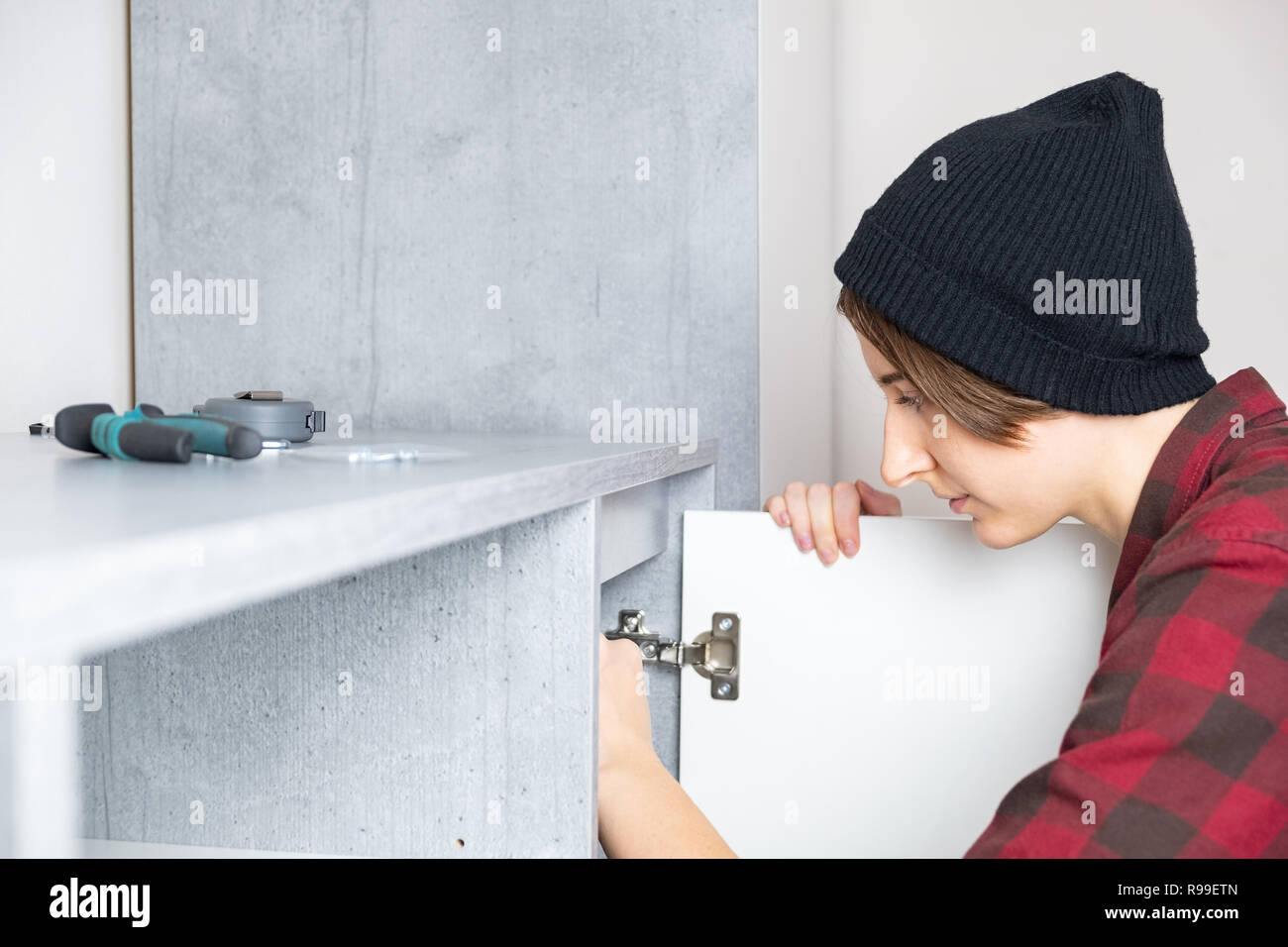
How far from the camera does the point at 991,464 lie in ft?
2.49

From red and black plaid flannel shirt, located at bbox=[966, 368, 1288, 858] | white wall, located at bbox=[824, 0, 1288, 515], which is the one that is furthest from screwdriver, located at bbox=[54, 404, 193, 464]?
white wall, located at bbox=[824, 0, 1288, 515]

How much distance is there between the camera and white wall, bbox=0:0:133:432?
118 centimetres

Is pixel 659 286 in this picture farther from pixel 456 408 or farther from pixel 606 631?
pixel 606 631

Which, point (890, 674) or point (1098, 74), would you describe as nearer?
point (890, 674)

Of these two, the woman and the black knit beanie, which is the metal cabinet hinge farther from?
the black knit beanie

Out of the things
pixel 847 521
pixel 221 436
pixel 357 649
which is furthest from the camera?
pixel 847 521

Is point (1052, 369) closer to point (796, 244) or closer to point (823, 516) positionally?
point (823, 516)

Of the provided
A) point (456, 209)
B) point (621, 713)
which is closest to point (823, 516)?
point (621, 713)

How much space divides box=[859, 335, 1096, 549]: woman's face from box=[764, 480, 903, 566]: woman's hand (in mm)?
99

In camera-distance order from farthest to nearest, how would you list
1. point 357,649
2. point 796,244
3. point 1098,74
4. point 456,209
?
point 1098,74 → point 796,244 → point 456,209 → point 357,649

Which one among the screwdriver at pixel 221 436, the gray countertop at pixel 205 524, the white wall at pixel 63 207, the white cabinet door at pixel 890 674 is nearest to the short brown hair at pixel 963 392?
the white cabinet door at pixel 890 674

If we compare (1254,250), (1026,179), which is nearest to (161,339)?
(1026,179)
